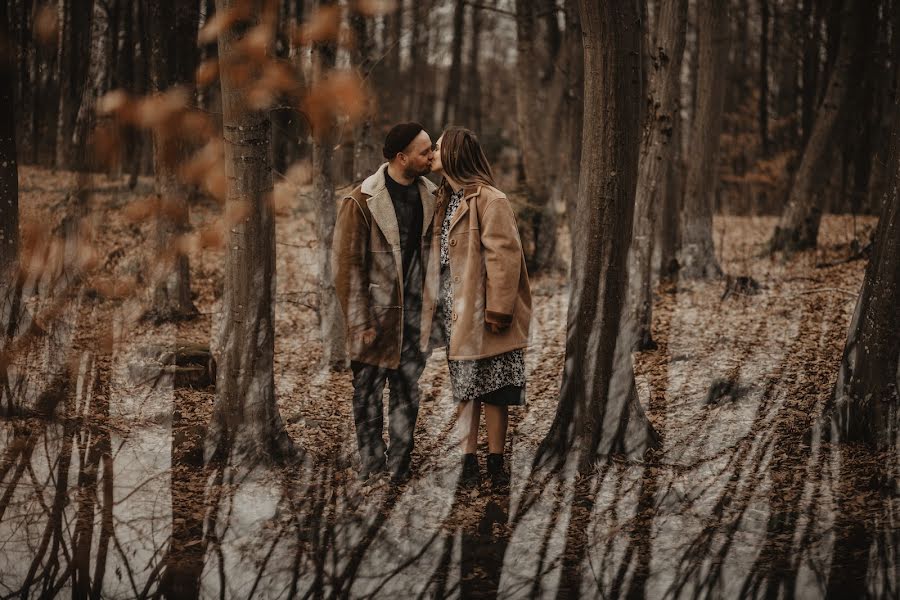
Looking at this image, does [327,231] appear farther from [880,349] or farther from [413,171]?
[880,349]

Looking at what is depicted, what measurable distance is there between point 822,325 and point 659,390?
108 inches

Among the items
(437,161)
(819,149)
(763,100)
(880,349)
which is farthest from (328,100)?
(763,100)

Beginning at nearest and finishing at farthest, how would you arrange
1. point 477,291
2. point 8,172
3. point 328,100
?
point 328,100, point 477,291, point 8,172

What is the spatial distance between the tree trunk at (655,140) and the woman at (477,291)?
3.36 metres

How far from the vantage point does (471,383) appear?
4.54 metres

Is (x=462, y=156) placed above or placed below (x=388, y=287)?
above

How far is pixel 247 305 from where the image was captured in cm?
489

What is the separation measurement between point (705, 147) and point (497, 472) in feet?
29.4

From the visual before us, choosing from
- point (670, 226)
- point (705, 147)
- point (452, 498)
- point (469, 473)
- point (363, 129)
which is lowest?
point (452, 498)

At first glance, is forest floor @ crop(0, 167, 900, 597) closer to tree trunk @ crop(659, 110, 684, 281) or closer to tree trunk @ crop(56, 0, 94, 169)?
tree trunk @ crop(56, 0, 94, 169)

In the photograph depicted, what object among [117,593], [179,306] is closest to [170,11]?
[179,306]

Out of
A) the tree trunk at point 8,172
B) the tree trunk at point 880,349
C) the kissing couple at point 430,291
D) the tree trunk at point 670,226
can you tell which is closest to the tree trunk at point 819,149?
the tree trunk at point 670,226

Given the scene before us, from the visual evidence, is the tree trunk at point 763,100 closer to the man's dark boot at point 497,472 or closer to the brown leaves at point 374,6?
the brown leaves at point 374,6

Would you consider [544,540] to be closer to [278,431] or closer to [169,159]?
[278,431]
